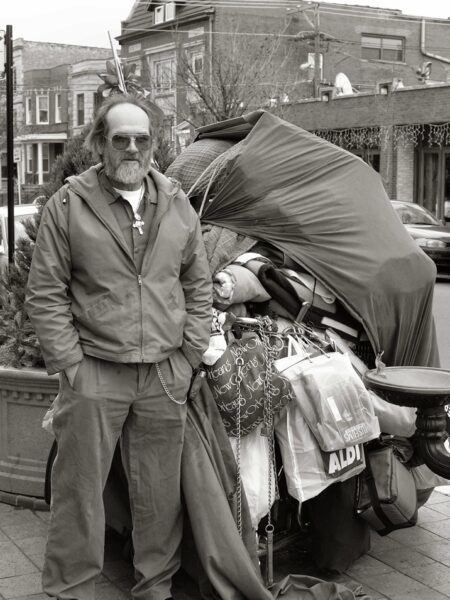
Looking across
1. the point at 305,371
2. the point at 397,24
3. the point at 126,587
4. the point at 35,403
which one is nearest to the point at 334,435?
the point at 305,371

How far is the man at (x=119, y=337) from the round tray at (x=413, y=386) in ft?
2.35

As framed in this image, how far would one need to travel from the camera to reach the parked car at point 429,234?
→ 16828 millimetres

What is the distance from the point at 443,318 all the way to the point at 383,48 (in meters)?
31.3

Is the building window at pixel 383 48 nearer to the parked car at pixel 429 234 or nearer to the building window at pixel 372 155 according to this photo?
the building window at pixel 372 155

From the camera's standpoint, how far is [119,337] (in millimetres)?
3309

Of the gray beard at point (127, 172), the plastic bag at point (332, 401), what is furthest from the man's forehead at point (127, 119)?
the plastic bag at point (332, 401)

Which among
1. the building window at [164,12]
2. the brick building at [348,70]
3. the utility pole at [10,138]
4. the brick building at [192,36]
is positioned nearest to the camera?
the utility pole at [10,138]

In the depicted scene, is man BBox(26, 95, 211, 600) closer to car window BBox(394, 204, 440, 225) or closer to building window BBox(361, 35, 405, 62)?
car window BBox(394, 204, 440, 225)

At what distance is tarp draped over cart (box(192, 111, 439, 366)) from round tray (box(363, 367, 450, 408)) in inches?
28.3

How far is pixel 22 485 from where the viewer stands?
4.69 meters

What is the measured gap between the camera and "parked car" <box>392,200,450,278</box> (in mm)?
16828

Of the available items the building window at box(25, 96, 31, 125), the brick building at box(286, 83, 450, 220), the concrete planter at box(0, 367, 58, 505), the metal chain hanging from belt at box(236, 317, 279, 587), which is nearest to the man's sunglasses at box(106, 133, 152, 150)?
the metal chain hanging from belt at box(236, 317, 279, 587)

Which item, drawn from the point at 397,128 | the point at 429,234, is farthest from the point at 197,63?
the point at 429,234

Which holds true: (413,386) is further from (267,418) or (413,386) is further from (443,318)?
(443,318)
